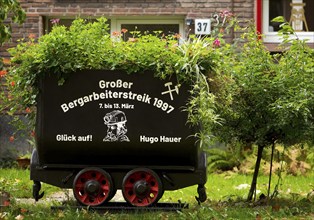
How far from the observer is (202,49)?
821 centimetres

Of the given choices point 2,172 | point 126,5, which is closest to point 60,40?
point 2,172

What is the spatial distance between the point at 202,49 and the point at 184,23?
22.8 feet

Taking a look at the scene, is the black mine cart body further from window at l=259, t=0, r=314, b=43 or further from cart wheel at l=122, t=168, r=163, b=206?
window at l=259, t=0, r=314, b=43

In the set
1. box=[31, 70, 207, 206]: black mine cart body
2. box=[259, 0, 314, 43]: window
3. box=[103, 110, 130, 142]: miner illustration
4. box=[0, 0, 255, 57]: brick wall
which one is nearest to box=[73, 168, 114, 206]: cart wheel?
box=[31, 70, 207, 206]: black mine cart body

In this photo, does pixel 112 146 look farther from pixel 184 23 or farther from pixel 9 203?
pixel 184 23

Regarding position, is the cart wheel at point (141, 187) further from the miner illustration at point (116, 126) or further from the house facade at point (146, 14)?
the house facade at point (146, 14)

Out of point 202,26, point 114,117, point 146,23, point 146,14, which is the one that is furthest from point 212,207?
point 146,23

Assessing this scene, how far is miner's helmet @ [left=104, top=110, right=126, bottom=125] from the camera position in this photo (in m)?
8.01

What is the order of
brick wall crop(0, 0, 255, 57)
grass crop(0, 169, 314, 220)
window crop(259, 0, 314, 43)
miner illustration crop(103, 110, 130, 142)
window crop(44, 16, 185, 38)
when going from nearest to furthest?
grass crop(0, 169, 314, 220) → miner illustration crop(103, 110, 130, 142) → brick wall crop(0, 0, 255, 57) → window crop(44, 16, 185, 38) → window crop(259, 0, 314, 43)

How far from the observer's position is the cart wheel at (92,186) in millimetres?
8133

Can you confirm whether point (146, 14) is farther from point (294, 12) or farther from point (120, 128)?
point (120, 128)

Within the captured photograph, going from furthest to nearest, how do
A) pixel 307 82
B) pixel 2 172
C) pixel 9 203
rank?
pixel 2 172 < pixel 307 82 < pixel 9 203

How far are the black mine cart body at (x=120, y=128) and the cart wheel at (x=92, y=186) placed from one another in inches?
0.5

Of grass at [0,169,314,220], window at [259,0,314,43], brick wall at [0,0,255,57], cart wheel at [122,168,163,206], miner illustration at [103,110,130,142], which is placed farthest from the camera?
window at [259,0,314,43]
